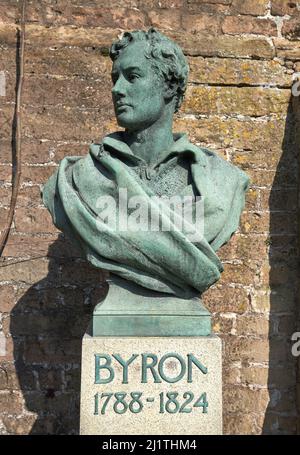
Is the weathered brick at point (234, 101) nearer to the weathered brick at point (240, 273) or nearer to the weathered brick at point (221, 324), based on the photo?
the weathered brick at point (240, 273)

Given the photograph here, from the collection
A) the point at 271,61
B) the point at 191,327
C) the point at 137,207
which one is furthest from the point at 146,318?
the point at 271,61

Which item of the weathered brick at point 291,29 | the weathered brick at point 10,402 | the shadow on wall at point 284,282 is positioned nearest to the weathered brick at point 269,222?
the shadow on wall at point 284,282

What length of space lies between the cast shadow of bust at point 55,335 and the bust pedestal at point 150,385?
1645 millimetres

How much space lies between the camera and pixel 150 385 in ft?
8.86

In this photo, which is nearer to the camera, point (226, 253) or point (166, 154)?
point (166, 154)

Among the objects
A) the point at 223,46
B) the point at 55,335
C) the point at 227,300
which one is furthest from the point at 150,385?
the point at 223,46

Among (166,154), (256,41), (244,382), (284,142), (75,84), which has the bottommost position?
(244,382)

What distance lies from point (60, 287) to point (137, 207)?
70.6 inches

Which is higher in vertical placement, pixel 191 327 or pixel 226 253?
pixel 226 253

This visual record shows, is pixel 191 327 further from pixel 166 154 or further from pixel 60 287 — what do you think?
pixel 60 287

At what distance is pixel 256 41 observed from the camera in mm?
4715

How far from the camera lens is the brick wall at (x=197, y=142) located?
14.2 feet

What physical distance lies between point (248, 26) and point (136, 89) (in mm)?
2224

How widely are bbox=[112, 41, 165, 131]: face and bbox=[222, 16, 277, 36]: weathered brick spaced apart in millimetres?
2057
